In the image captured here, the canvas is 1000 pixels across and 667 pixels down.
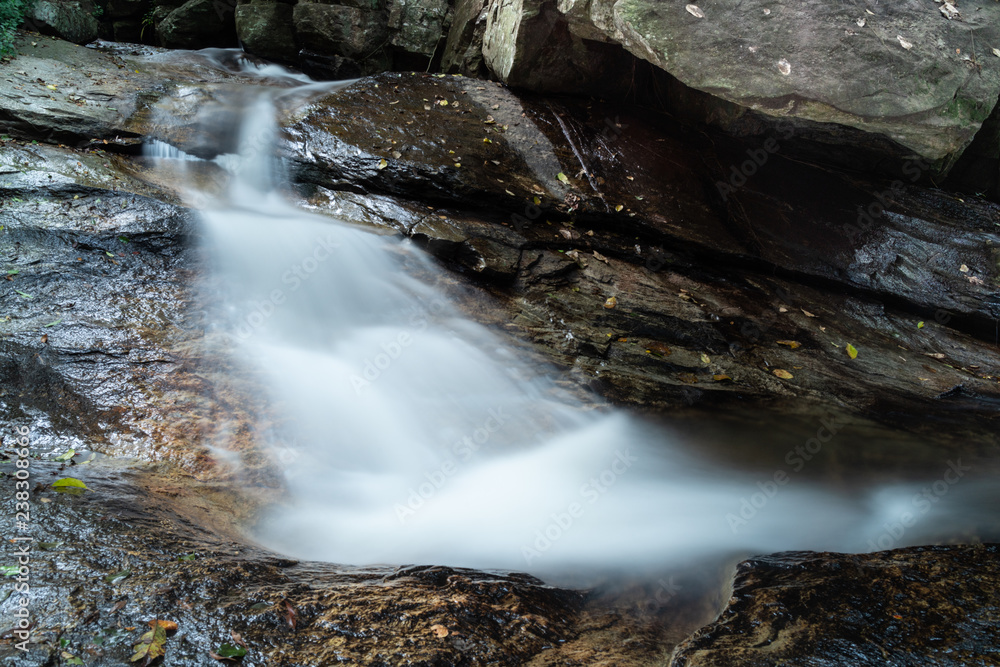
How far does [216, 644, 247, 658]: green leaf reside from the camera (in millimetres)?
2178

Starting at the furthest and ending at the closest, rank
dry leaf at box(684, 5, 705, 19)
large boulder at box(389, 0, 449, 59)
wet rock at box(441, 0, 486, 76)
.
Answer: large boulder at box(389, 0, 449, 59), wet rock at box(441, 0, 486, 76), dry leaf at box(684, 5, 705, 19)

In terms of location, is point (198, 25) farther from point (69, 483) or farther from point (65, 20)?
point (69, 483)

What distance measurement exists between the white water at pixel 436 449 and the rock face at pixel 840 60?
3637mm

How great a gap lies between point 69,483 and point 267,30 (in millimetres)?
9697

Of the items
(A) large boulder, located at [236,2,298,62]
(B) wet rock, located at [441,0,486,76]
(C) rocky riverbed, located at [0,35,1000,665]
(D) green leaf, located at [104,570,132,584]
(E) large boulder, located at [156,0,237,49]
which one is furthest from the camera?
(E) large boulder, located at [156,0,237,49]

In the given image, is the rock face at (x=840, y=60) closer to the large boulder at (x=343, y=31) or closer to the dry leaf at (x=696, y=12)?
the dry leaf at (x=696, y=12)

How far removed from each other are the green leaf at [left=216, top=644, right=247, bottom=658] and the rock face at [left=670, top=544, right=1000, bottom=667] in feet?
6.36

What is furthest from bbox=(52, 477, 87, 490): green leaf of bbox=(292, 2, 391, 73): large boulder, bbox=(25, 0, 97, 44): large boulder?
bbox=(292, 2, 391, 73): large boulder

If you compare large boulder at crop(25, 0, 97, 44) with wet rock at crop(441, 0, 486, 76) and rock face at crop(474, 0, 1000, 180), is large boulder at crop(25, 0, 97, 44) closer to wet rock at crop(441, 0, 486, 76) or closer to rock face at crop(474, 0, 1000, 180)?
wet rock at crop(441, 0, 486, 76)

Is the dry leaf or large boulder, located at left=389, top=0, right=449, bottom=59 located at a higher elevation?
the dry leaf

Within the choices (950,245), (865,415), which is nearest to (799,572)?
(865,415)

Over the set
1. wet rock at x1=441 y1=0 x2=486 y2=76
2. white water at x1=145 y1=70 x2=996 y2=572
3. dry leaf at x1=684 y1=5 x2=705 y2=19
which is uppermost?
dry leaf at x1=684 y1=5 x2=705 y2=19

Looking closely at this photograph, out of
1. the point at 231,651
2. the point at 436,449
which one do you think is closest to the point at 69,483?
the point at 231,651

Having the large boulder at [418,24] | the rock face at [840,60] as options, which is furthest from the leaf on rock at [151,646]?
the large boulder at [418,24]
